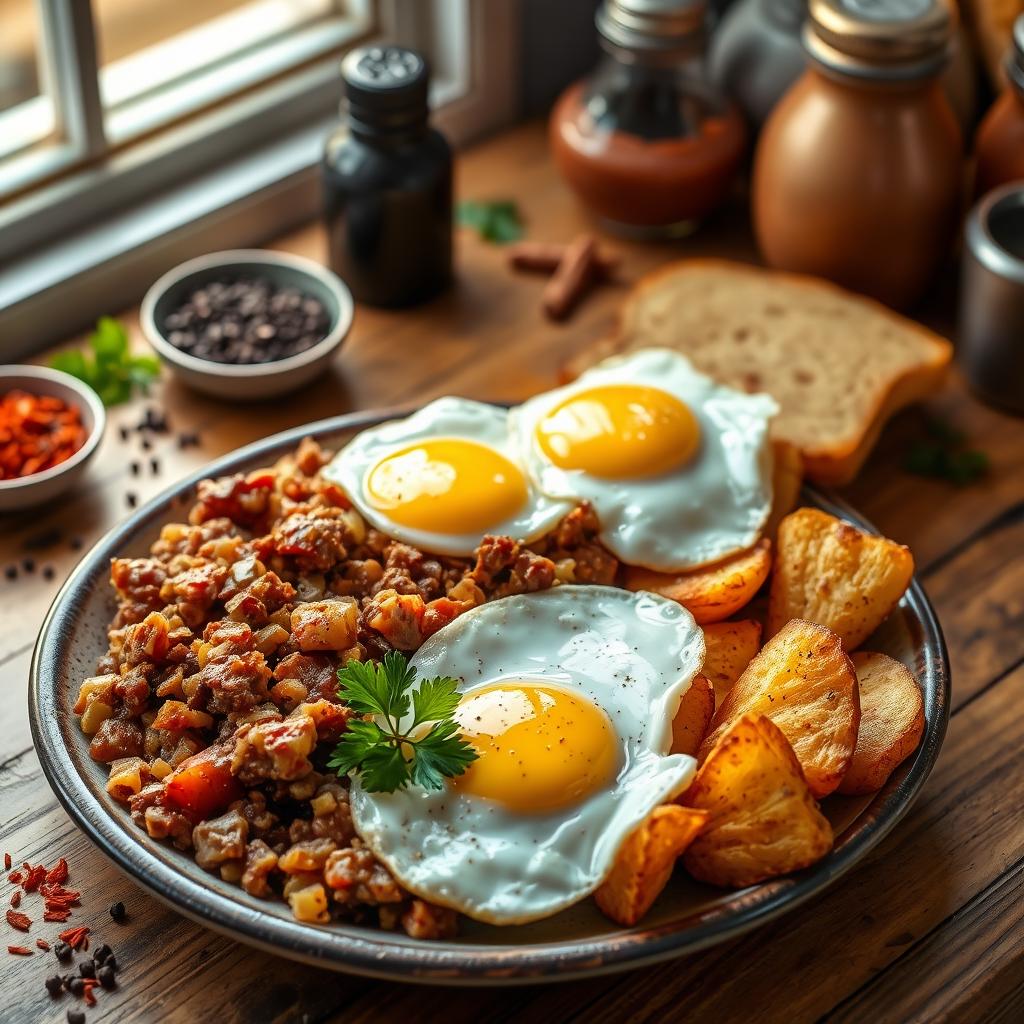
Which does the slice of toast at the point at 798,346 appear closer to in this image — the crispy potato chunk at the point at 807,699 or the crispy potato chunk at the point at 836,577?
the crispy potato chunk at the point at 836,577

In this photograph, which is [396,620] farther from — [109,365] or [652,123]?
[652,123]

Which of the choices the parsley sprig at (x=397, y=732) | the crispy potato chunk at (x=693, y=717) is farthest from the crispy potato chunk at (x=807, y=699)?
the parsley sprig at (x=397, y=732)

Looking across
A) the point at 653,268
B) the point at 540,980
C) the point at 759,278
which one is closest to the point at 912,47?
the point at 759,278

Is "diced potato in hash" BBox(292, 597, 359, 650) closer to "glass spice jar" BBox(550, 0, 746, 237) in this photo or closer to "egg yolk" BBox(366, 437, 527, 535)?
"egg yolk" BBox(366, 437, 527, 535)

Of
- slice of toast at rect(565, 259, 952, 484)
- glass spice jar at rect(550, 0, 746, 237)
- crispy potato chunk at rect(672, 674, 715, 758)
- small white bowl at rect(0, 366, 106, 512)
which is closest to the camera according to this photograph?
crispy potato chunk at rect(672, 674, 715, 758)

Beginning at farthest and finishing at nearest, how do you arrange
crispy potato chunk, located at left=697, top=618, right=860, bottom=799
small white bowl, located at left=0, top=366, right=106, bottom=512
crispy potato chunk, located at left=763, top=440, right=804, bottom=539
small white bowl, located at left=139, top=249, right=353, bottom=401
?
small white bowl, located at left=139, top=249, right=353, bottom=401 → small white bowl, located at left=0, top=366, right=106, bottom=512 → crispy potato chunk, located at left=763, top=440, right=804, bottom=539 → crispy potato chunk, located at left=697, top=618, right=860, bottom=799

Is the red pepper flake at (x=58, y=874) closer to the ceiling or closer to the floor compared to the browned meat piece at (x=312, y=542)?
closer to the floor

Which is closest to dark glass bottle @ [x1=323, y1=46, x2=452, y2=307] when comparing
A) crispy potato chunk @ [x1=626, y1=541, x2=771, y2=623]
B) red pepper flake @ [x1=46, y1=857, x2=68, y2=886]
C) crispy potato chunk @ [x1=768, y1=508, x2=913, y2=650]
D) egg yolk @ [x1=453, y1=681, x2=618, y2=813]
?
crispy potato chunk @ [x1=626, y1=541, x2=771, y2=623]

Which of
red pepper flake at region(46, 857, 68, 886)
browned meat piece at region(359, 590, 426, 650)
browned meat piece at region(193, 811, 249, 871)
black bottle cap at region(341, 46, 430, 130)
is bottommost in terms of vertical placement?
red pepper flake at region(46, 857, 68, 886)
